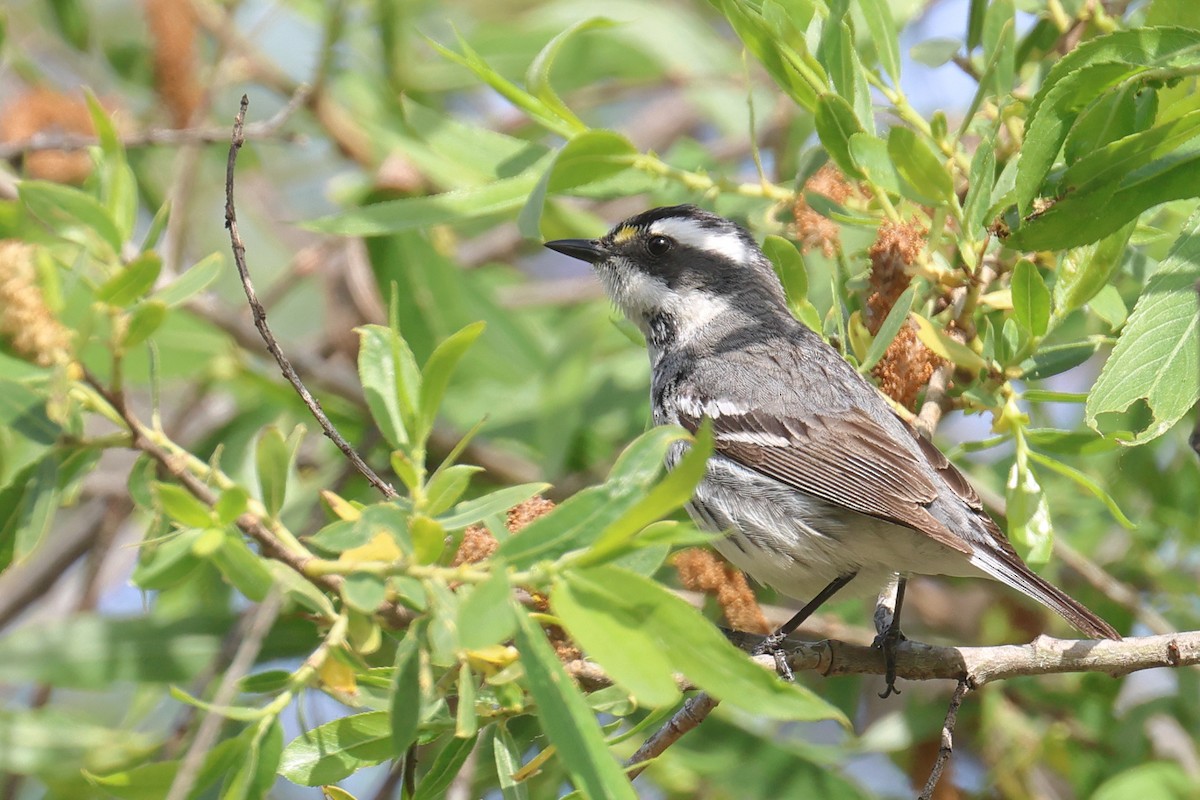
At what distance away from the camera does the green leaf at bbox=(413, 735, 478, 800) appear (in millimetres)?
2504

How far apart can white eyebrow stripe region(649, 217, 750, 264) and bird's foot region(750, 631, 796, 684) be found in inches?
69.3

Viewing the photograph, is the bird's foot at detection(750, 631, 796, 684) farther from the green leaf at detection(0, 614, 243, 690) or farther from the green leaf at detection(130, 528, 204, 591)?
the green leaf at detection(0, 614, 243, 690)

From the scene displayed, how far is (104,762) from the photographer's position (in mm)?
3682

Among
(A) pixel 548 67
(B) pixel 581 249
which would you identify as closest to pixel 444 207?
(A) pixel 548 67

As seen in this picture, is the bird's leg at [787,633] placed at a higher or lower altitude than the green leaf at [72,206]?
lower

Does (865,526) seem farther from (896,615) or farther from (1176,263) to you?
(1176,263)

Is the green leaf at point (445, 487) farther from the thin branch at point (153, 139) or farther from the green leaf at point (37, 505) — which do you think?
the thin branch at point (153, 139)

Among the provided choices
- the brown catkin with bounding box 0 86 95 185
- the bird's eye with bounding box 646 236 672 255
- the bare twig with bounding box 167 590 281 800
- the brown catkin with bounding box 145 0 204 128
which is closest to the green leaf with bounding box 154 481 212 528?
the bare twig with bounding box 167 590 281 800

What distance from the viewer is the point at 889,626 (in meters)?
3.38

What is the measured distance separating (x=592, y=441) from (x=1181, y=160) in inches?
108

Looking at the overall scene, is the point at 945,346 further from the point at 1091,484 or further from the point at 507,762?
the point at 507,762

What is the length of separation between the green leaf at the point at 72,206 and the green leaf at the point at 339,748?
1418 millimetres

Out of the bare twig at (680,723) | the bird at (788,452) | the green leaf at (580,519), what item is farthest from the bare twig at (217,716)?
the bird at (788,452)

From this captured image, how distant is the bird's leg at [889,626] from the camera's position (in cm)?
315
